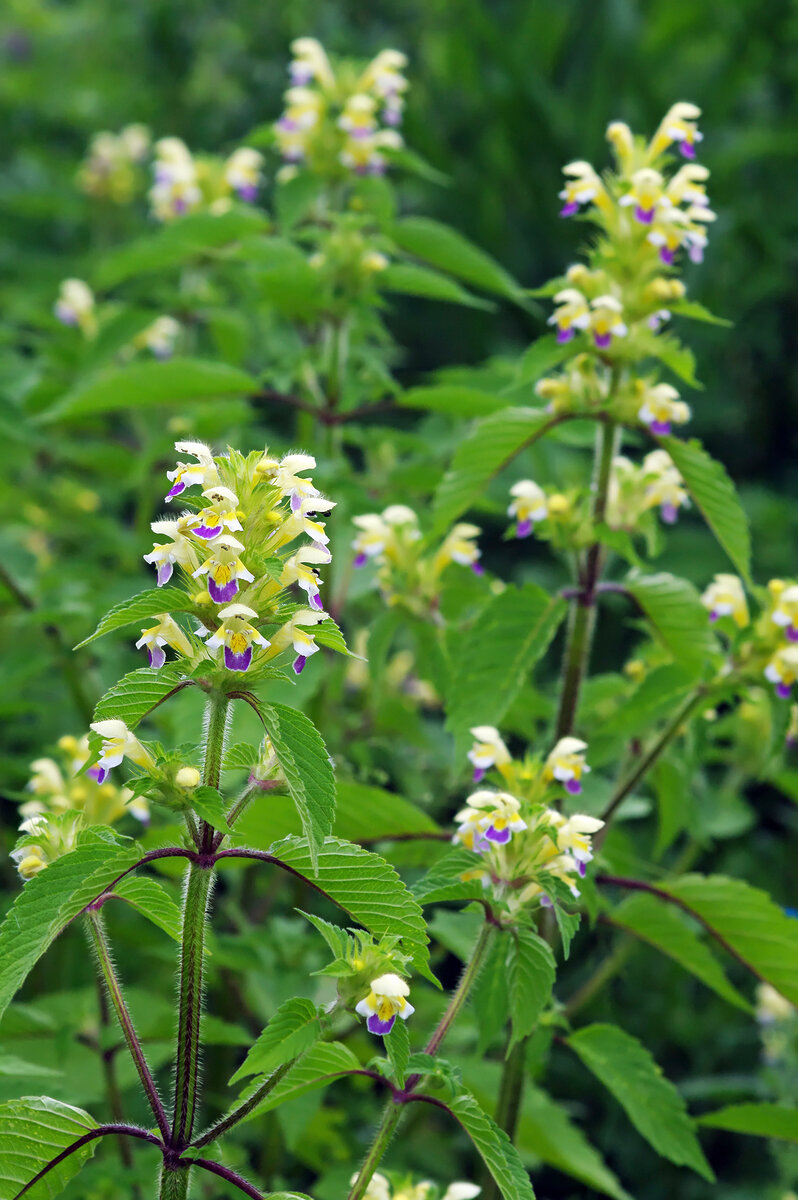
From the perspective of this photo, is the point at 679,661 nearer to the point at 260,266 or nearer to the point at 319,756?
the point at 319,756

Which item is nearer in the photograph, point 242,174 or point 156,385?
point 156,385

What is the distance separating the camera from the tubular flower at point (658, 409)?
2055 millimetres

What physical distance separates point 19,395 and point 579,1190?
2.69 m

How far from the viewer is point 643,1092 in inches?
76.5

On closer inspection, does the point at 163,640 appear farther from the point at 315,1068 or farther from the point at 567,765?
the point at 567,765

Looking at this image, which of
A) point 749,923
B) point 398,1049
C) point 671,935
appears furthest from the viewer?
point 671,935

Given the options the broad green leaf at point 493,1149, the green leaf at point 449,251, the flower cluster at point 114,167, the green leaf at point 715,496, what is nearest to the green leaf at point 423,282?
the green leaf at point 449,251

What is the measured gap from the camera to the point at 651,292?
2082 mm

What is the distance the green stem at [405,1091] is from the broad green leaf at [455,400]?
3.87 ft

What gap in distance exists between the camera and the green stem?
4.90 ft

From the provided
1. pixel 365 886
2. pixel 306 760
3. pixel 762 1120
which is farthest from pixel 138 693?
pixel 762 1120

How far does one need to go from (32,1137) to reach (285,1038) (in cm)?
32

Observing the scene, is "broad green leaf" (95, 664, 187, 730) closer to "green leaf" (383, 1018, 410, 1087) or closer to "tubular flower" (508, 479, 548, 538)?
"green leaf" (383, 1018, 410, 1087)

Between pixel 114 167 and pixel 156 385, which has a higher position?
pixel 114 167
